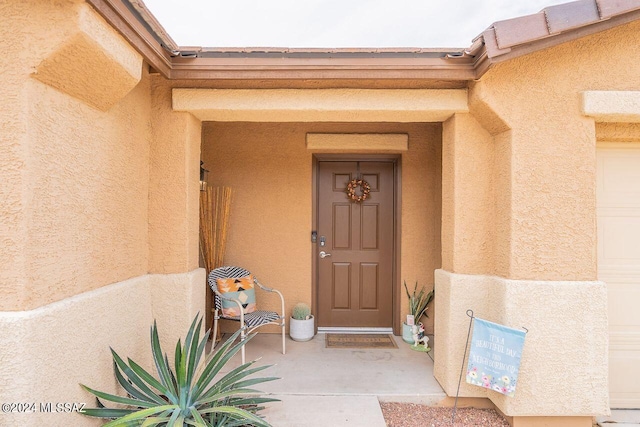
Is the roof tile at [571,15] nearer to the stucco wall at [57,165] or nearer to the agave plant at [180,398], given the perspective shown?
the stucco wall at [57,165]

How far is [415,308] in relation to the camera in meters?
4.21

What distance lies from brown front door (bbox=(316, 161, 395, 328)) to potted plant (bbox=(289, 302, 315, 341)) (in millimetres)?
361

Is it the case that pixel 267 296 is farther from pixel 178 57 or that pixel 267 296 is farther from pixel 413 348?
pixel 178 57

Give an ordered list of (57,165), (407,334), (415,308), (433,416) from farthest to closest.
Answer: (415,308), (407,334), (433,416), (57,165)

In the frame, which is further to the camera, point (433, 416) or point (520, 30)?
point (433, 416)

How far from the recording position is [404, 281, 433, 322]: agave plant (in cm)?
420

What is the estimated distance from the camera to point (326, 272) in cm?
452

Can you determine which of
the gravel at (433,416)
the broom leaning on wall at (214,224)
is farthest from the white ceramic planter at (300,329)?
the gravel at (433,416)

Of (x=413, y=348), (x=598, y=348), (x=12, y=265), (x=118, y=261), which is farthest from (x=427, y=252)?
(x=12, y=265)

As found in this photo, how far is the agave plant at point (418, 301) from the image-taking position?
4.20 metres

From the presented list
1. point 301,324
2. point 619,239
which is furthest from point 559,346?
point 301,324

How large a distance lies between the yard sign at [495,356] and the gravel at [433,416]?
36 cm

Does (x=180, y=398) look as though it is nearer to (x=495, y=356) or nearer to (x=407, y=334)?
(x=495, y=356)

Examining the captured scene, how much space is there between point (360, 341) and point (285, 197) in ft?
6.27
